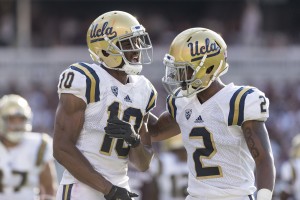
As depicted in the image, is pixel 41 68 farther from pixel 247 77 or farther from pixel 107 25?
pixel 107 25

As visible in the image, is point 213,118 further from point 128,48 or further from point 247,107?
point 128,48

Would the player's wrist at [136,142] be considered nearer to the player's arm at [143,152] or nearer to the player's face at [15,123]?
the player's arm at [143,152]

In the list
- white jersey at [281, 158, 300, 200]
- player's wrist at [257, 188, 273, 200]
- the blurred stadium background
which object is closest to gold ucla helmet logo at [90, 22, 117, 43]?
player's wrist at [257, 188, 273, 200]

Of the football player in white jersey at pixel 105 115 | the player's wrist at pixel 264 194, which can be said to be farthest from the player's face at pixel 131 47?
the player's wrist at pixel 264 194

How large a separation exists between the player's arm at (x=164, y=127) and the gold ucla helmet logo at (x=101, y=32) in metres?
0.61

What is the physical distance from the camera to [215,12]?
2053 centimetres

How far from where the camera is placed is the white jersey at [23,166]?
23.4ft

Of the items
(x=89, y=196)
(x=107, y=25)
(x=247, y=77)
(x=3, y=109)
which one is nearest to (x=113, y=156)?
(x=89, y=196)

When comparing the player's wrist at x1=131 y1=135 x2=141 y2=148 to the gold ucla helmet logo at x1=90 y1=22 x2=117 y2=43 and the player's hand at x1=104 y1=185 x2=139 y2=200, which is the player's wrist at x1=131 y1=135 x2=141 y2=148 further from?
the gold ucla helmet logo at x1=90 y1=22 x2=117 y2=43

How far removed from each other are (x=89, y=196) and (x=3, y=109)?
85.0 inches

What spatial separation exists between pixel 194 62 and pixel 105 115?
1.87ft

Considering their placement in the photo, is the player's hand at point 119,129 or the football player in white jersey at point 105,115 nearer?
the player's hand at point 119,129

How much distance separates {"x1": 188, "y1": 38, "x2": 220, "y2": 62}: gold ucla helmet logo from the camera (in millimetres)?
5363

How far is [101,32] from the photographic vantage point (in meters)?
5.49
